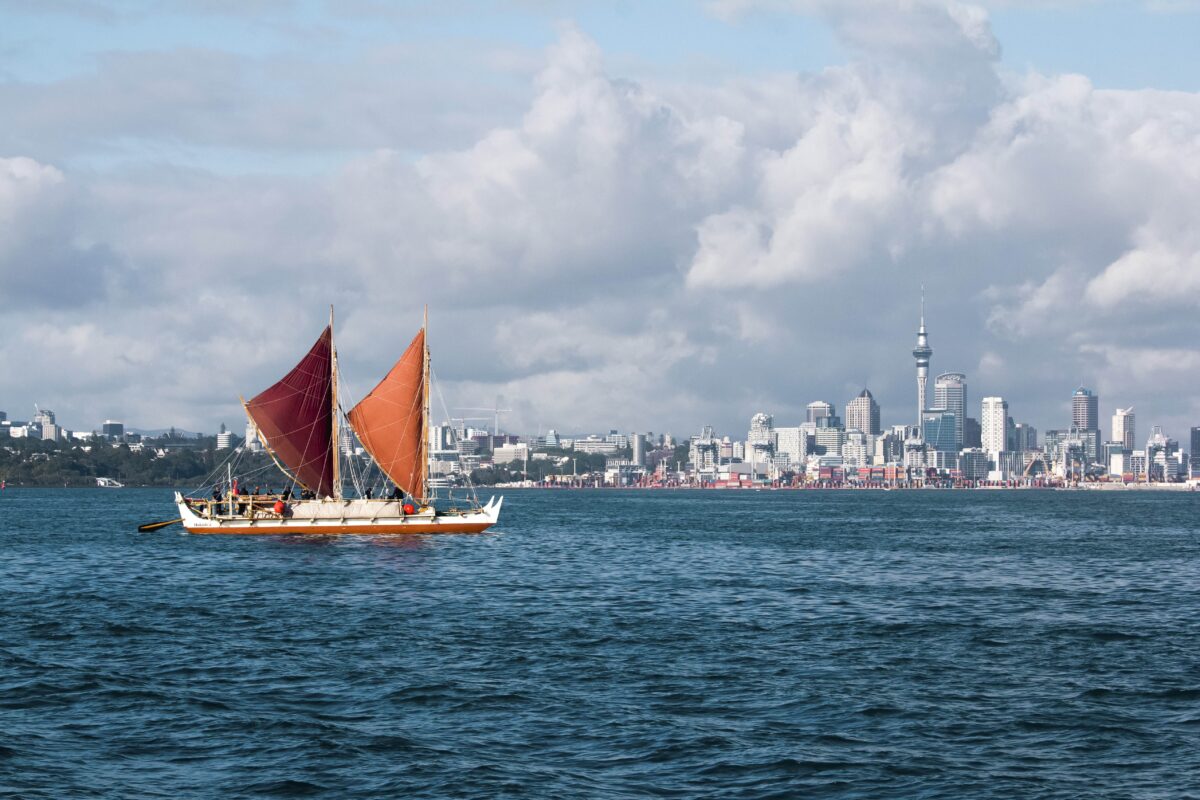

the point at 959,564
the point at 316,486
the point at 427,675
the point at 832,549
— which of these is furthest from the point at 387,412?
the point at 427,675

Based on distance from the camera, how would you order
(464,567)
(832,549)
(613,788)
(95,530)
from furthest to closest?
(95,530), (832,549), (464,567), (613,788)

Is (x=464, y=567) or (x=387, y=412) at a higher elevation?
(x=387, y=412)

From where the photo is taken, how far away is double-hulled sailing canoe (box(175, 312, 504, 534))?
9650cm

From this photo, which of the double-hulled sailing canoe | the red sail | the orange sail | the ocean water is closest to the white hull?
the double-hulled sailing canoe

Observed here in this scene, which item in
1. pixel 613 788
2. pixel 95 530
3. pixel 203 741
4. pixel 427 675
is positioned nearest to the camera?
pixel 613 788

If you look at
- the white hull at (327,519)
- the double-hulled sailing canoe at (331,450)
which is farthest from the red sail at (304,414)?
the white hull at (327,519)

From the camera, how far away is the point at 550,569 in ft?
250

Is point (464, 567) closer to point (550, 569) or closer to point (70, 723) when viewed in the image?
point (550, 569)

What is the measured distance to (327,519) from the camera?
96375 mm

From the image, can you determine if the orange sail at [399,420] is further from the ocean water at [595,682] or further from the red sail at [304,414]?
the ocean water at [595,682]

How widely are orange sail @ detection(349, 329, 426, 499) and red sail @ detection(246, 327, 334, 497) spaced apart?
3.76 meters

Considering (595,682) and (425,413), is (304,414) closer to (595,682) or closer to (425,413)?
(425,413)

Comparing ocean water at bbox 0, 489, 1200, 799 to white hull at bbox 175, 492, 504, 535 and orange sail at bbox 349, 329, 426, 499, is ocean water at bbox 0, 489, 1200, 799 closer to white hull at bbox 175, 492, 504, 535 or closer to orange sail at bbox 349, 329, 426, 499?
white hull at bbox 175, 492, 504, 535

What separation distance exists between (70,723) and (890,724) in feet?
61.6
